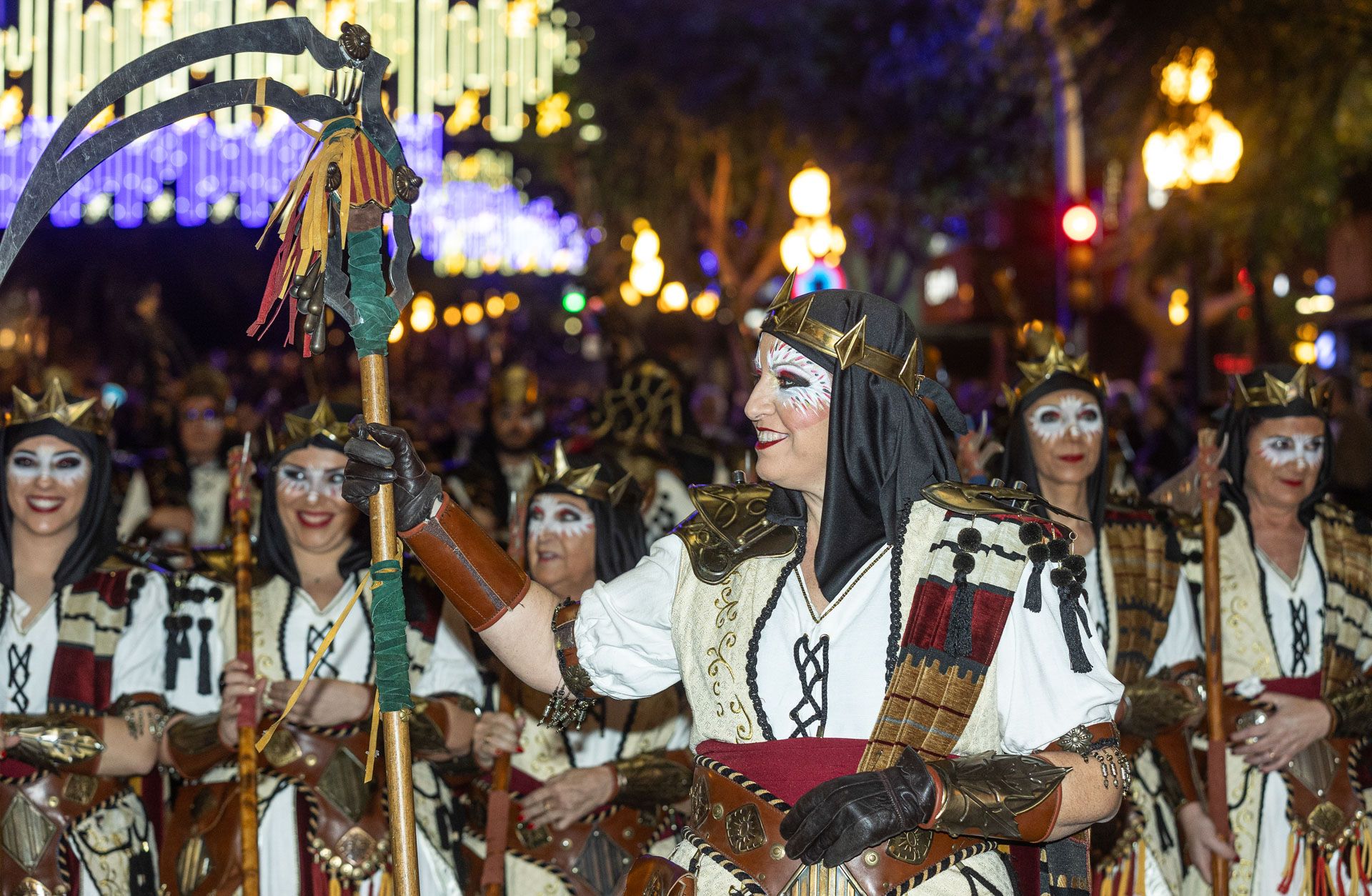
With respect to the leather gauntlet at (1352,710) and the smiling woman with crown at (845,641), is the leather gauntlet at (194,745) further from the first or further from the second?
the leather gauntlet at (1352,710)

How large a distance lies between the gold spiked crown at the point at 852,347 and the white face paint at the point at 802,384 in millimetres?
43

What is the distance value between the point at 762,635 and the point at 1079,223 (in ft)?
35.5

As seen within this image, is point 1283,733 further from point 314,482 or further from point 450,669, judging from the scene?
point 314,482

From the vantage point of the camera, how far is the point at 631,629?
3.76m

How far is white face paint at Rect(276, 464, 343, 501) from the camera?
232 inches

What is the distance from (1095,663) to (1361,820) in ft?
9.73

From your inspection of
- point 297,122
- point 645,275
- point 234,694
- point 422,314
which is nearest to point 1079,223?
point 645,275

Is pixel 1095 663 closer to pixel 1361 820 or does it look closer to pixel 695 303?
pixel 1361 820

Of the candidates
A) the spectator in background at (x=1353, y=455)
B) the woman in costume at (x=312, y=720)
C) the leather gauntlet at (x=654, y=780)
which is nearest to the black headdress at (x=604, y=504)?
the woman in costume at (x=312, y=720)

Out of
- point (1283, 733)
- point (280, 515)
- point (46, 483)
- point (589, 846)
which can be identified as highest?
point (46, 483)

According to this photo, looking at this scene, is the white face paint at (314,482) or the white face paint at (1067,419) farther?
the white face paint at (1067,419)

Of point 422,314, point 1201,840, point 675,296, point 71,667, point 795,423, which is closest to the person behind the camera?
point 795,423

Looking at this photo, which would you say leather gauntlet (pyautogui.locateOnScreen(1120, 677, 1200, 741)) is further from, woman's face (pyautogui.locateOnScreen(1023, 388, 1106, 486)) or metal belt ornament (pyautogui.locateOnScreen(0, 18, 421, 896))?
metal belt ornament (pyautogui.locateOnScreen(0, 18, 421, 896))

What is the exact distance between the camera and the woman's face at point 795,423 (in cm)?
362
